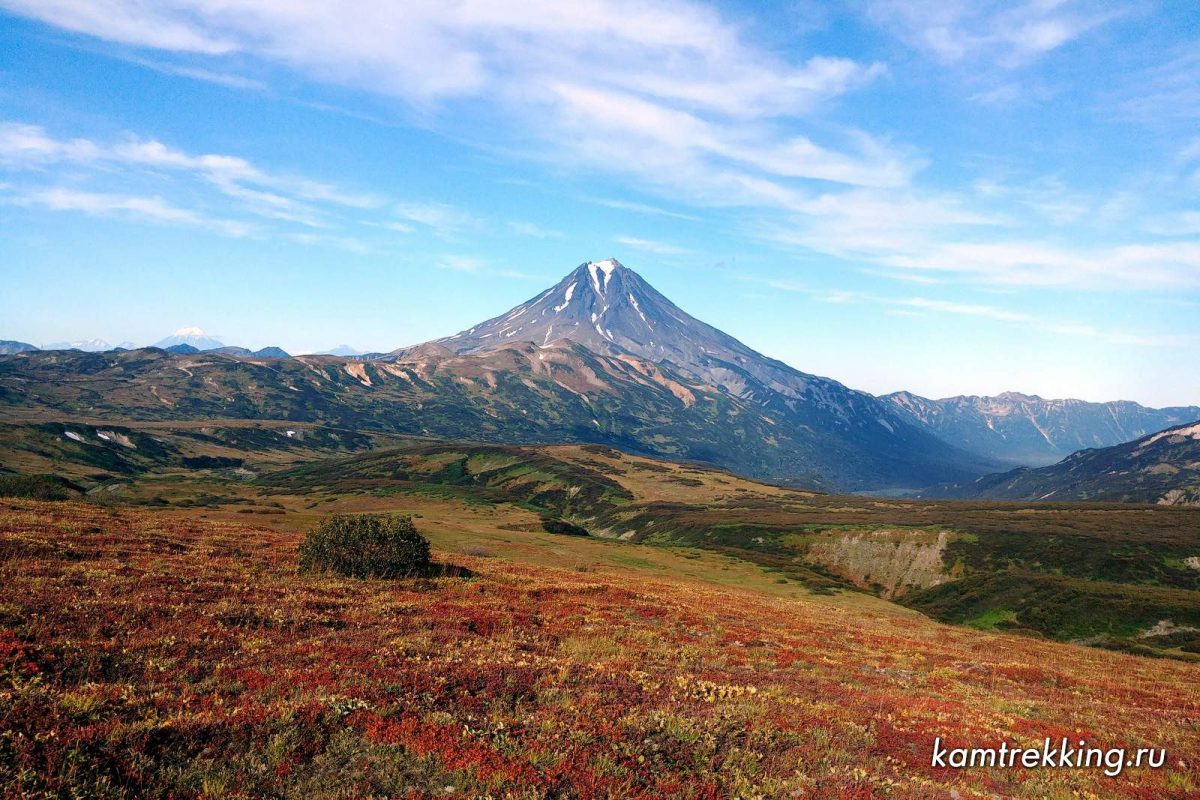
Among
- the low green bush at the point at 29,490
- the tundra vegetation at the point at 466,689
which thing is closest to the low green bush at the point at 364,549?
the tundra vegetation at the point at 466,689

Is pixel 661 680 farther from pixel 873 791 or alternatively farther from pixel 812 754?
pixel 873 791

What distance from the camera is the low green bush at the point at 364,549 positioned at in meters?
32.5

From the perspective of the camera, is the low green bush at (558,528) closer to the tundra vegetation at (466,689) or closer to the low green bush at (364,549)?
the tundra vegetation at (466,689)

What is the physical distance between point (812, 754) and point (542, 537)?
102047mm

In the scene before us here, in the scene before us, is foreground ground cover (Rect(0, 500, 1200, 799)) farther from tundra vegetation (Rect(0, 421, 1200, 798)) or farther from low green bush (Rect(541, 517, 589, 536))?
low green bush (Rect(541, 517, 589, 536))

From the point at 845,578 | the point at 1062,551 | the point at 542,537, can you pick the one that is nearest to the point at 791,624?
the point at 542,537

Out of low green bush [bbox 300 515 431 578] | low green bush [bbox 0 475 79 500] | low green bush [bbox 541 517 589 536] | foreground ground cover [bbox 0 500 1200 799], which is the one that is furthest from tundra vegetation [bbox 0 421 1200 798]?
low green bush [bbox 541 517 589 536]

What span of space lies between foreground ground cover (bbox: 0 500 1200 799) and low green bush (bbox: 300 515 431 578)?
8.29 feet

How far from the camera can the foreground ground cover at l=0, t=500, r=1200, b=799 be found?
10.4 metres

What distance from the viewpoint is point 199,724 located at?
11117 millimetres

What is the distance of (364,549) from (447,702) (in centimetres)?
2189

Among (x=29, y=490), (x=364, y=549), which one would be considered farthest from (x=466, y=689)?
(x=29, y=490)

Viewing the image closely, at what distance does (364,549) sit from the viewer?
33.8m

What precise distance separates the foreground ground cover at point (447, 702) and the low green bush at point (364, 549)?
2.53m
